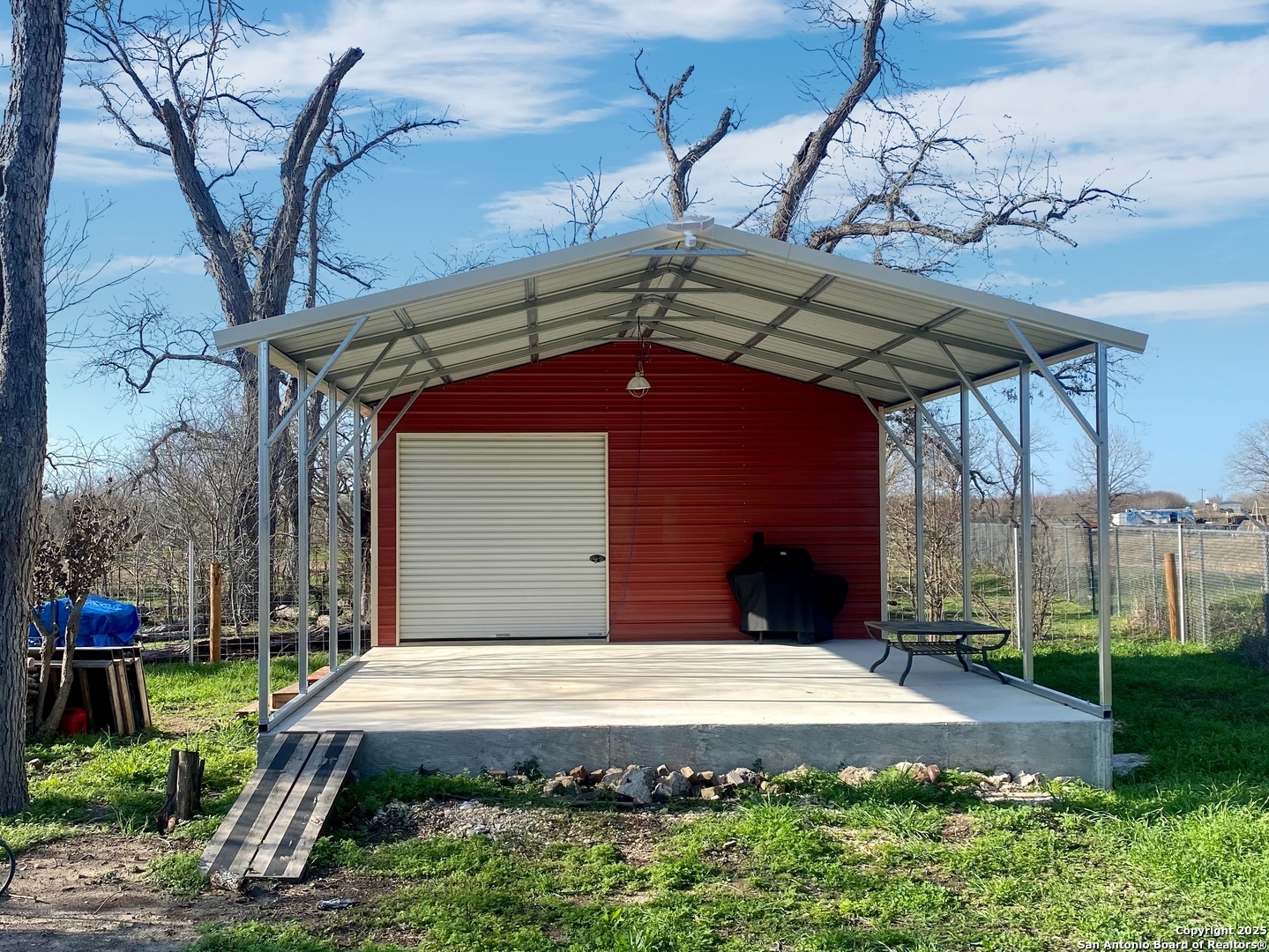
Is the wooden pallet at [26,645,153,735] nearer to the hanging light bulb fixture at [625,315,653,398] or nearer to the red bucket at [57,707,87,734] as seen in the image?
the red bucket at [57,707,87,734]

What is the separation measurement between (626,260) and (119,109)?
481 inches

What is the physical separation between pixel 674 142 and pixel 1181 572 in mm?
10184

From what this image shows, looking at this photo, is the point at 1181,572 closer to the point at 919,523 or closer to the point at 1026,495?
the point at 919,523

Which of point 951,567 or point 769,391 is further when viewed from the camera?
point 951,567

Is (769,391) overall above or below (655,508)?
above

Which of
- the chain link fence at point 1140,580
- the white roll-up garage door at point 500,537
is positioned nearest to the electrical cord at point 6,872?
the white roll-up garage door at point 500,537

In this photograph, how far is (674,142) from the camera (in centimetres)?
1719

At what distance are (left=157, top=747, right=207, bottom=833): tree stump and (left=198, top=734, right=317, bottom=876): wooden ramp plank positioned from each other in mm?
290

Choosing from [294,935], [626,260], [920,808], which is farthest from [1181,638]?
[294,935]

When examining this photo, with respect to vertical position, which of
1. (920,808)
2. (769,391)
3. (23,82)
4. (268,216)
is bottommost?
(920,808)

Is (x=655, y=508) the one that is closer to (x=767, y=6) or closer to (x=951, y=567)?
(x=951, y=567)

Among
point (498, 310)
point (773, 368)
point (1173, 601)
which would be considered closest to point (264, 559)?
point (498, 310)

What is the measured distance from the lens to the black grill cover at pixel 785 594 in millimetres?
9648

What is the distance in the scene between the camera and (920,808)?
542cm
